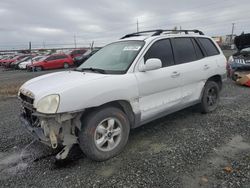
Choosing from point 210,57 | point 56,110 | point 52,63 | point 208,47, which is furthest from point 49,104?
point 52,63

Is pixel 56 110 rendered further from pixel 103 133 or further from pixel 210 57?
pixel 210 57

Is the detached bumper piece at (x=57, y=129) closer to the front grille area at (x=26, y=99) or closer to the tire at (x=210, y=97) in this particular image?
the front grille area at (x=26, y=99)

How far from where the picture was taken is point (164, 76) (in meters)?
3.72

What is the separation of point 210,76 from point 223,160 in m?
2.23

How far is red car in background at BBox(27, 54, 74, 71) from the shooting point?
2026cm

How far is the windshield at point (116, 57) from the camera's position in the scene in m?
3.51

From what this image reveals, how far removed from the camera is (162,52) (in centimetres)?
393

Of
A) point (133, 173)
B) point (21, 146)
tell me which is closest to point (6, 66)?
point (21, 146)

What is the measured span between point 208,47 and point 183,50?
97cm

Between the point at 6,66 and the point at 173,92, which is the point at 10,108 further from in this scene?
the point at 6,66

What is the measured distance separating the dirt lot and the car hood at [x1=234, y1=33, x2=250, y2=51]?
18.9 ft

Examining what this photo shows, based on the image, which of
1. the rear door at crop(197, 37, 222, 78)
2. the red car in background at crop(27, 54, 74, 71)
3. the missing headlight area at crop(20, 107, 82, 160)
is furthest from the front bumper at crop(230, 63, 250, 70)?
the red car in background at crop(27, 54, 74, 71)

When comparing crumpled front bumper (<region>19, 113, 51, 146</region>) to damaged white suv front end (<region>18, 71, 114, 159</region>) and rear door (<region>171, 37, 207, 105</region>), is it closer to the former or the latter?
damaged white suv front end (<region>18, 71, 114, 159</region>)

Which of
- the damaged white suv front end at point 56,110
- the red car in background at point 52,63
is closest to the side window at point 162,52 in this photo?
the damaged white suv front end at point 56,110
